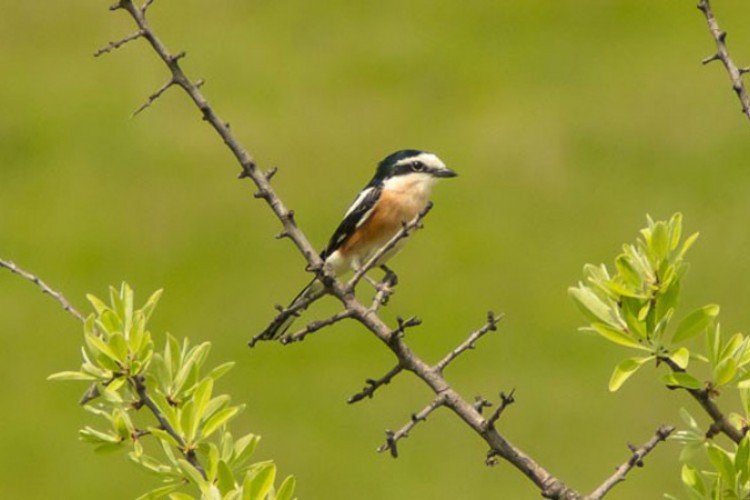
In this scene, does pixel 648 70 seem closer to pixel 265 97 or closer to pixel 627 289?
pixel 265 97

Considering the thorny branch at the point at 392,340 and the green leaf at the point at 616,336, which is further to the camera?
the thorny branch at the point at 392,340

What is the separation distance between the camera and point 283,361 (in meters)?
15.1

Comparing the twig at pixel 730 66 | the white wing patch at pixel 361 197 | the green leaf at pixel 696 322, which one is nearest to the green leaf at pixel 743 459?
the green leaf at pixel 696 322

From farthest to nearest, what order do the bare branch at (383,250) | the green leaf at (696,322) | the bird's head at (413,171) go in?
the bird's head at (413,171) → the bare branch at (383,250) → the green leaf at (696,322)

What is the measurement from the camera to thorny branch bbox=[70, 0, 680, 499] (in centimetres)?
328

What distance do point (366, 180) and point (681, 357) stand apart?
13.6 m

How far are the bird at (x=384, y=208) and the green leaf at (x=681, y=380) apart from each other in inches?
181

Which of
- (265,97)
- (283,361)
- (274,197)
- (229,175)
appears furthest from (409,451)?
(274,197)

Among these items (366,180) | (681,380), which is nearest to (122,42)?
(681,380)

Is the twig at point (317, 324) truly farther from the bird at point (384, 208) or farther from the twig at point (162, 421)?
the bird at point (384, 208)

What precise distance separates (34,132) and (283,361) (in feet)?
16.2

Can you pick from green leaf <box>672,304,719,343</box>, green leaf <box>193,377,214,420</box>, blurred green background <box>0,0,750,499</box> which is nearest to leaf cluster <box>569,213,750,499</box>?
green leaf <box>672,304,719,343</box>

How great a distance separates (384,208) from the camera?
7.79m

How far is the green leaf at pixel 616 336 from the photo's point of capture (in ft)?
10.3
